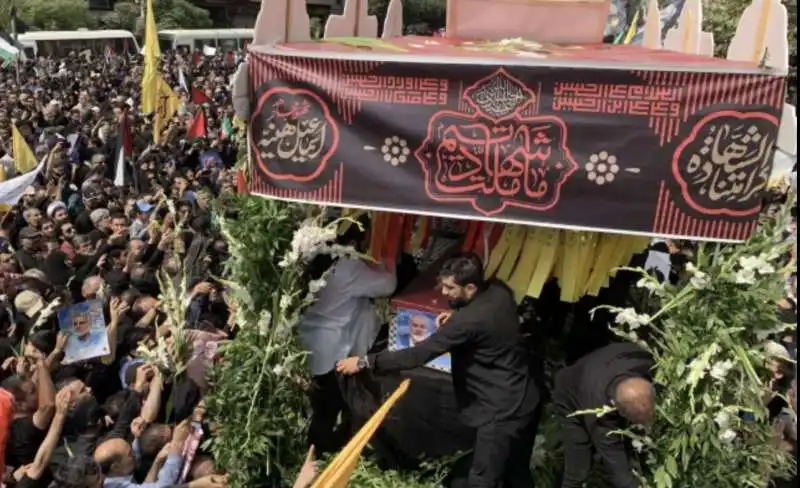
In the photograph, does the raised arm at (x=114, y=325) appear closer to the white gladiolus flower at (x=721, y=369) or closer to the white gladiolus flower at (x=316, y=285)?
the white gladiolus flower at (x=316, y=285)

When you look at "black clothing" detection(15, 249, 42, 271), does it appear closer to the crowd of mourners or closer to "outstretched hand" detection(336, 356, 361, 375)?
the crowd of mourners

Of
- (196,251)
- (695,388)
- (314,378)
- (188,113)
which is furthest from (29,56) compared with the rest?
(695,388)

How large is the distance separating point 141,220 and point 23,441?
197 inches

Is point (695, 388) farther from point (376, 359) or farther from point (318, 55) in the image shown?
point (318, 55)

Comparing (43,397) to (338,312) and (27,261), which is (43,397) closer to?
(338,312)

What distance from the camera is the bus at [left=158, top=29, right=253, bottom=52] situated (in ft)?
127

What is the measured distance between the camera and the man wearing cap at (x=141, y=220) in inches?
346

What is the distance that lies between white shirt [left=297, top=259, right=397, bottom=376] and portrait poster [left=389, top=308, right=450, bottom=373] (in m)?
0.21

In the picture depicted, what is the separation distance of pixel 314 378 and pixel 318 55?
2088 mm

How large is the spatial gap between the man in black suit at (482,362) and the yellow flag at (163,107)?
10293mm

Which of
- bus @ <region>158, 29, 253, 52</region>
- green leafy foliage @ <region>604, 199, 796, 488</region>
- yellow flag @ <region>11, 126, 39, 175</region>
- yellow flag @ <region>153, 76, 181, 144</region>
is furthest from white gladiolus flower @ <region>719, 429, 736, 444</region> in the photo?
bus @ <region>158, 29, 253, 52</region>

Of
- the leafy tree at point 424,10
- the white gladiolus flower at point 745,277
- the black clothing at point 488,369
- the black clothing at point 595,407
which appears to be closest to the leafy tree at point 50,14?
the leafy tree at point 424,10

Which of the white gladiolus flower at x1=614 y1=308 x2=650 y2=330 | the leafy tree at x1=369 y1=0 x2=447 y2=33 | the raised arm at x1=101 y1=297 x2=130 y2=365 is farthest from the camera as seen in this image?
the leafy tree at x1=369 y1=0 x2=447 y2=33

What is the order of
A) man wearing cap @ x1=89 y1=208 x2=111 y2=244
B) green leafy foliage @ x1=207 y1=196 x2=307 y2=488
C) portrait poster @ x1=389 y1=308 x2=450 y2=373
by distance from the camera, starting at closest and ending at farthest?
1. green leafy foliage @ x1=207 y1=196 x2=307 y2=488
2. portrait poster @ x1=389 y1=308 x2=450 y2=373
3. man wearing cap @ x1=89 y1=208 x2=111 y2=244
